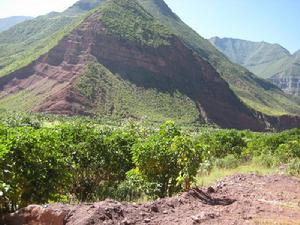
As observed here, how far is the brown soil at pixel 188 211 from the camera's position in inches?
280

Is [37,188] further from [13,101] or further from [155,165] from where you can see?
[13,101]

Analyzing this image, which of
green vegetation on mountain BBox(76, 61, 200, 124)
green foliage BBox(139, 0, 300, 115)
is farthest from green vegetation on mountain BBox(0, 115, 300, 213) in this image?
green foliage BBox(139, 0, 300, 115)

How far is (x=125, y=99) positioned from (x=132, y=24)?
37.5 m

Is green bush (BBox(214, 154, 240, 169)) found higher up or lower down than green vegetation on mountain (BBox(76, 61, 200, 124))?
higher up

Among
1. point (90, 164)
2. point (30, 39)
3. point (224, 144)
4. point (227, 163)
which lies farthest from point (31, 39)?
point (90, 164)

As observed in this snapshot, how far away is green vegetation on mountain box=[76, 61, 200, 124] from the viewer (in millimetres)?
89938

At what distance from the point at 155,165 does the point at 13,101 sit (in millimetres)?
88764

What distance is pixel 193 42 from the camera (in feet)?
550

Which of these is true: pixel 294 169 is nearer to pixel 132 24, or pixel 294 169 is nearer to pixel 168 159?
pixel 168 159

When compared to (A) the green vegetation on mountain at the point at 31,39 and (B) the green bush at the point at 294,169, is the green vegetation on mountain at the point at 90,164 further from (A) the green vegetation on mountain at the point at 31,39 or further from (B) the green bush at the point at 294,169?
(A) the green vegetation on mountain at the point at 31,39

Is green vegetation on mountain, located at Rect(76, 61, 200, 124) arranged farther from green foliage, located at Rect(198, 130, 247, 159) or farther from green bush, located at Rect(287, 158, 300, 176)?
green bush, located at Rect(287, 158, 300, 176)

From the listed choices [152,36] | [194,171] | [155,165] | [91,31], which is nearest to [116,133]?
[155,165]

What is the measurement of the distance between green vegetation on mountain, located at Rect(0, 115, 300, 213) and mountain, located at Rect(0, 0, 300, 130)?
72930mm

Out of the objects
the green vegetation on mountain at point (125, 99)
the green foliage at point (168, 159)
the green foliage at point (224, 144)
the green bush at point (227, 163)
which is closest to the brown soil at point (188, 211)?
the green foliage at point (168, 159)
